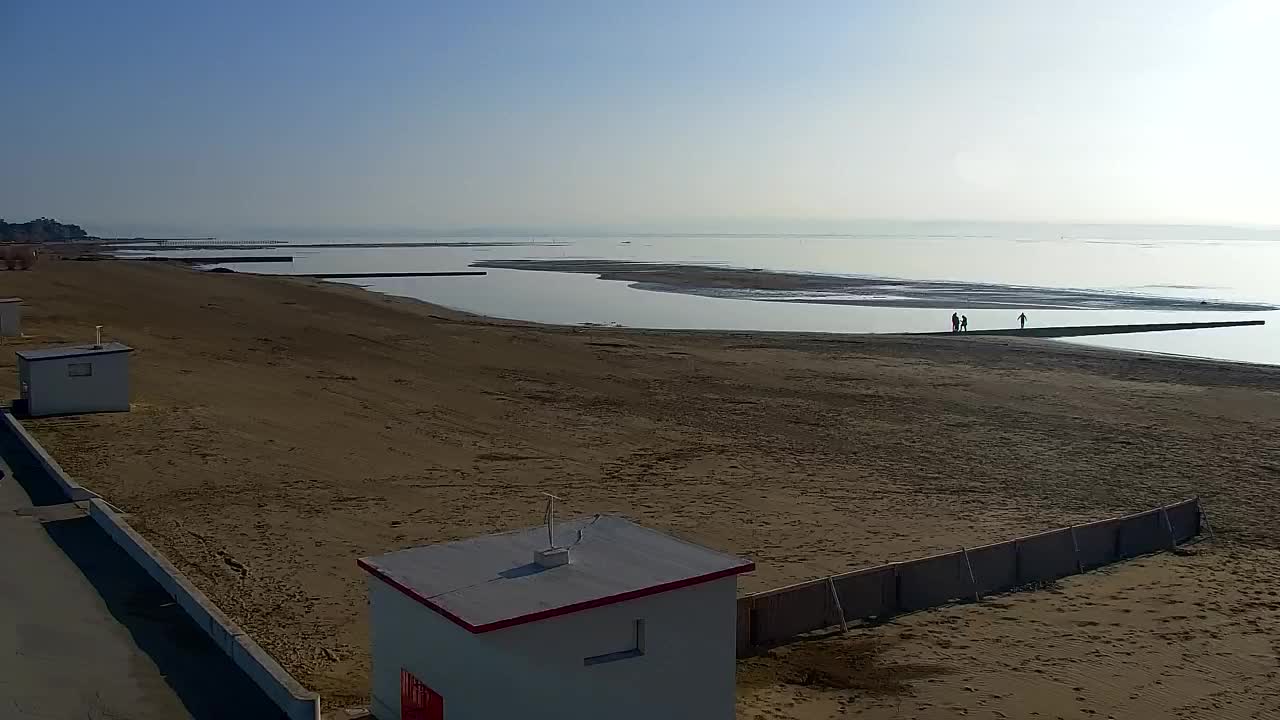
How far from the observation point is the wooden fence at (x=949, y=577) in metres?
11.3

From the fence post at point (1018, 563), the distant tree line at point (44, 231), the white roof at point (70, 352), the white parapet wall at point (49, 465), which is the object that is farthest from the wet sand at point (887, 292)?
the distant tree line at point (44, 231)

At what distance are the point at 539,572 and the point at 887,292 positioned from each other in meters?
70.8

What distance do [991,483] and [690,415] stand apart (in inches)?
301

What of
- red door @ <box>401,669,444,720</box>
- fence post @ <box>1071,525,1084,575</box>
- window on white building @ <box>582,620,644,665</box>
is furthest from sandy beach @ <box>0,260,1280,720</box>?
window on white building @ <box>582,620,644,665</box>

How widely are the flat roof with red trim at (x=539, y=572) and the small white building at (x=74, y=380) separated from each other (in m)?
14.5

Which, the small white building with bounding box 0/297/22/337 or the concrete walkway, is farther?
the small white building with bounding box 0/297/22/337

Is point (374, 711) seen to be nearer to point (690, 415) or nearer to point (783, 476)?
point (783, 476)

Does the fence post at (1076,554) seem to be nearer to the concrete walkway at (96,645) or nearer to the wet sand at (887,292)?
the concrete walkway at (96,645)

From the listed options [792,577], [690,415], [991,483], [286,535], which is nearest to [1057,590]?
[792,577]

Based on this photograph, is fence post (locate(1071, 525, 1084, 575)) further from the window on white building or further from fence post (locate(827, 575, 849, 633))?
the window on white building

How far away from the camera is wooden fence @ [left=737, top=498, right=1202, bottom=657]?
37.2 feet

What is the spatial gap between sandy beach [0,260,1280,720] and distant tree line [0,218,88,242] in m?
161

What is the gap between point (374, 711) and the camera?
8.13 metres

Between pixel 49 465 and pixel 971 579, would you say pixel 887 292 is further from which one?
pixel 49 465
